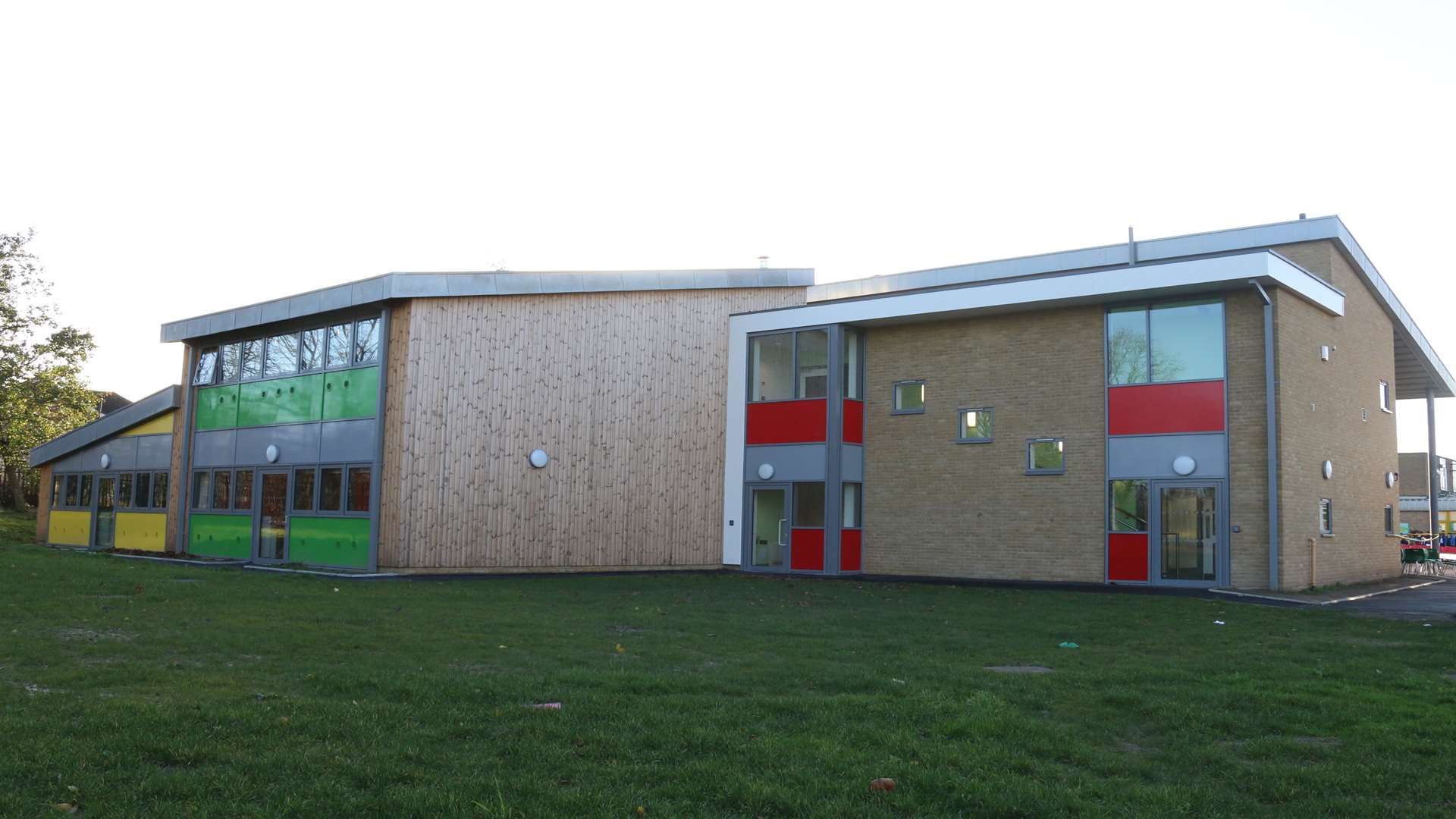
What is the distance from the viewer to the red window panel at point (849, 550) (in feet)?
71.2

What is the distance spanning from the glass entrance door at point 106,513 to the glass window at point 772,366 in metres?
17.2

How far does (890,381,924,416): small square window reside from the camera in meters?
21.6

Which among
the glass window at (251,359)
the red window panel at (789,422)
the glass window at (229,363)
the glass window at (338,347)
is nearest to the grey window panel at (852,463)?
the red window panel at (789,422)

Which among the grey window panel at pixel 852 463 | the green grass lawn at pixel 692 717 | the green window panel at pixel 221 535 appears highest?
the grey window panel at pixel 852 463

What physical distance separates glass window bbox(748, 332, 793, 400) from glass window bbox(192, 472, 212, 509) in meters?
12.7

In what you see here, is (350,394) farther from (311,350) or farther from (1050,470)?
(1050,470)

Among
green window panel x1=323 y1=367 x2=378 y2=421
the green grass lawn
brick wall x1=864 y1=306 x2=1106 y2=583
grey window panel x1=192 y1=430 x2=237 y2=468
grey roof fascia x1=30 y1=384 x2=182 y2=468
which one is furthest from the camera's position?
grey roof fascia x1=30 y1=384 x2=182 y2=468

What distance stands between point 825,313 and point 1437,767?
16.7 metres

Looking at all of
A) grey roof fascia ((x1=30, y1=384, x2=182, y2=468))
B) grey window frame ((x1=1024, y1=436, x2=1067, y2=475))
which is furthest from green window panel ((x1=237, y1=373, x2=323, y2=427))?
grey window frame ((x1=1024, y1=436, x2=1067, y2=475))

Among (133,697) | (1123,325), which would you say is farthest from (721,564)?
(133,697)

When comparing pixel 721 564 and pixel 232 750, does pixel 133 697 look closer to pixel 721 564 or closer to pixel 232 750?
pixel 232 750

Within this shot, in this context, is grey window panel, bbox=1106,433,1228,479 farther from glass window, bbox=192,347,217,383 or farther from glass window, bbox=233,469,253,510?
Result: glass window, bbox=192,347,217,383

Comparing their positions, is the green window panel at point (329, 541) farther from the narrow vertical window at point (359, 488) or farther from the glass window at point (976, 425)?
the glass window at point (976, 425)

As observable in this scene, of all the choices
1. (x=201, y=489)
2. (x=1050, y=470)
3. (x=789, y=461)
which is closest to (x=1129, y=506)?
(x=1050, y=470)
